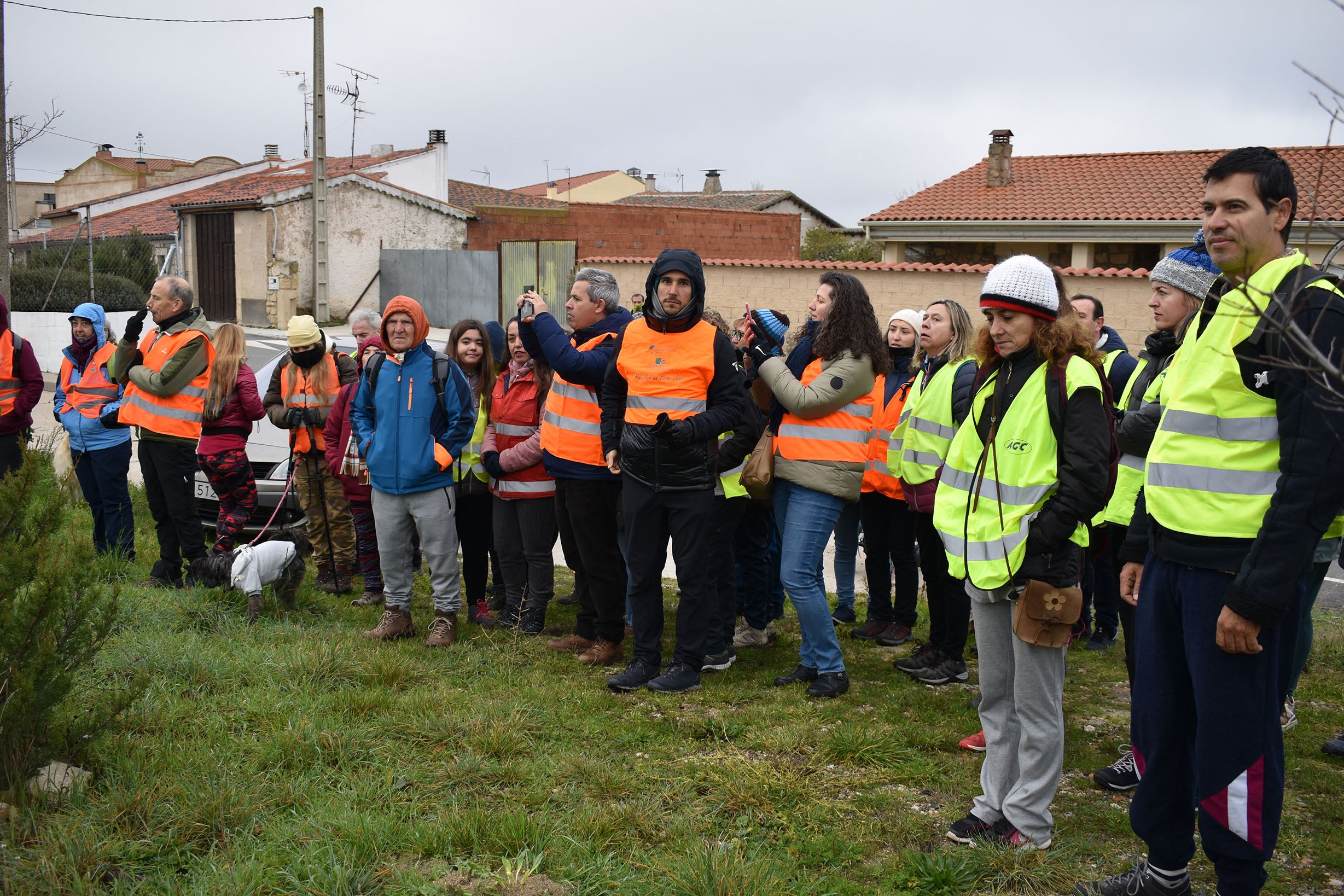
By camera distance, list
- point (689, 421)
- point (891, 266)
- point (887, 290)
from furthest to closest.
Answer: point (887, 290) → point (891, 266) → point (689, 421)

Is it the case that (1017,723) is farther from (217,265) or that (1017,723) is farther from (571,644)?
(217,265)

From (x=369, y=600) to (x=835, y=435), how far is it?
357cm

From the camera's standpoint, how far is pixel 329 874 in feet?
10.4

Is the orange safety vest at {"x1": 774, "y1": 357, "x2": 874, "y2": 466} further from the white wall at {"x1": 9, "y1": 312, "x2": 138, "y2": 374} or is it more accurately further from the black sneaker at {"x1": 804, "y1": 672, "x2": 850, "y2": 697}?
the white wall at {"x1": 9, "y1": 312, "x2": 138, "y2": 374}

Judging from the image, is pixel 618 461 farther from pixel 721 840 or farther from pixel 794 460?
pixel 721 840

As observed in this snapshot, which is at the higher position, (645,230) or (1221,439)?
→ (645,230)

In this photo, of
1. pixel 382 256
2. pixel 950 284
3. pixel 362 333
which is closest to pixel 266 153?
pixel 382 256

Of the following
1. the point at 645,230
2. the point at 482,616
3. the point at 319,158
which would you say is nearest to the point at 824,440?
the point at 482,616

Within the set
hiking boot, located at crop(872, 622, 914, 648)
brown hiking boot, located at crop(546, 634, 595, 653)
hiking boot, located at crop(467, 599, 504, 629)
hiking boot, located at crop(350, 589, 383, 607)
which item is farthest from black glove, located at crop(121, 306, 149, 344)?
hiking boot, located at crop(872, 622, 914, 648)

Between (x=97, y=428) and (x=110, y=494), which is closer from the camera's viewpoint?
(x=97, y=428)

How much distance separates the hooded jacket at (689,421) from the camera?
5004 millimetres

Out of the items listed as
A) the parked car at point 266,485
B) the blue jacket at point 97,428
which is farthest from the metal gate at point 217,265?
the blue jacket at point 97,428

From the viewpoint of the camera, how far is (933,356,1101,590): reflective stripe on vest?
347 centimetres

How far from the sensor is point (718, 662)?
566cm
